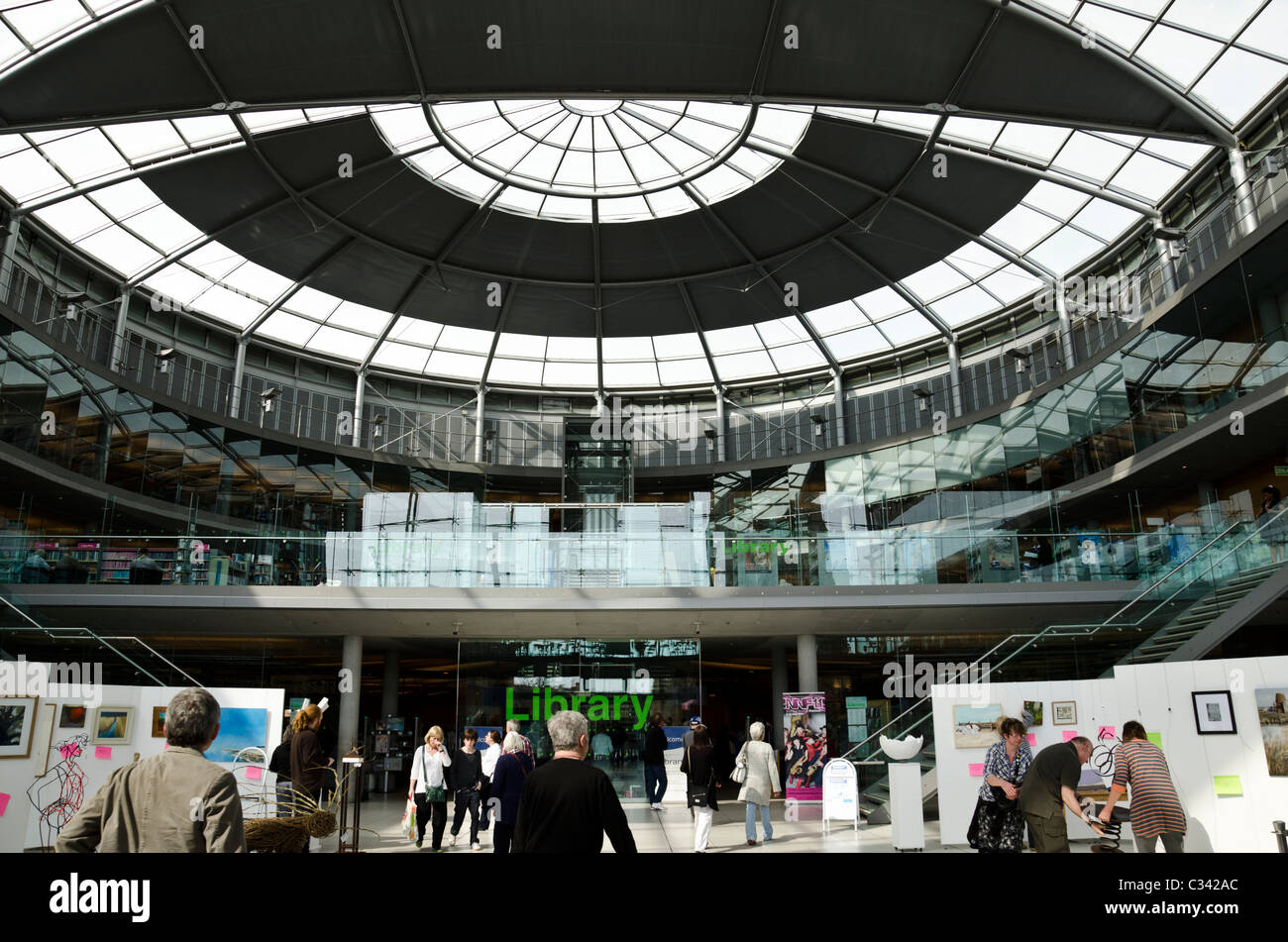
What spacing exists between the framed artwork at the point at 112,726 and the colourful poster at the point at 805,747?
12596mm

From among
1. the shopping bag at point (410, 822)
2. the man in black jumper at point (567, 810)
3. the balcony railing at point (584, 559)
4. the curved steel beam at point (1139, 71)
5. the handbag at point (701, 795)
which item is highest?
the curved steel beam at point (1139, 71)

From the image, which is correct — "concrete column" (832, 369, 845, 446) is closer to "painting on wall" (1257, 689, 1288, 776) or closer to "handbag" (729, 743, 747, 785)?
"handbag" (729, 743, 747, 785)

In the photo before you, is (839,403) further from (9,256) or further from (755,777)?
(9,256)

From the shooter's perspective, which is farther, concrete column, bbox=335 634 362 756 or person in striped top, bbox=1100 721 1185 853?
concrete column, bbox=335 634 362 756

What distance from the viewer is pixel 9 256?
2570 centimetres

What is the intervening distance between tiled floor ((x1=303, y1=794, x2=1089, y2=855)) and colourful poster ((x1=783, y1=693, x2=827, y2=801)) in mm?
776

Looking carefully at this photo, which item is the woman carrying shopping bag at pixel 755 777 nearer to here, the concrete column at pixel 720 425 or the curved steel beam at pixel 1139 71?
the curved steel beam at pixel 1139 71

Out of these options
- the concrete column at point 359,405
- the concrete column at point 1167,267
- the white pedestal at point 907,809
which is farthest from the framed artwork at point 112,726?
the concrete column at point 1167,267

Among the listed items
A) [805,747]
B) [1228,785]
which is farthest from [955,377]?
[1228,785]

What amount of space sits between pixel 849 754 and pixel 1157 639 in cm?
656

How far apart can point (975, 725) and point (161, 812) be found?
43.9 feet

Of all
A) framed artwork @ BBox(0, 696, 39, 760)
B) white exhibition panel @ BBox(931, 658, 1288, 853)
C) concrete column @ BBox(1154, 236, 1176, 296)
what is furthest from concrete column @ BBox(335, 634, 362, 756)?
concrete column @ BBox(1154, 236, 1176, 296)

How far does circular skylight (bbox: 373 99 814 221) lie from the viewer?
2395 cm

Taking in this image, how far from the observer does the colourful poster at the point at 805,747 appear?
19734 millimetres
